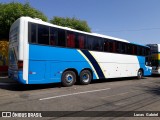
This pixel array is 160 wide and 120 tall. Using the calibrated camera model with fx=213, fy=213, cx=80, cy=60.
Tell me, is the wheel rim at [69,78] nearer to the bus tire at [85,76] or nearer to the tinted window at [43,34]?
the bus tire at [85,76]

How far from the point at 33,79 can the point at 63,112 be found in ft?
14.4

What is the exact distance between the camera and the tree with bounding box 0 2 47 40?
65.5ft

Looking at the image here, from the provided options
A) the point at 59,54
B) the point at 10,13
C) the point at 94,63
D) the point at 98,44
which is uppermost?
the point at 10,13

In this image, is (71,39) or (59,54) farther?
(71,39)

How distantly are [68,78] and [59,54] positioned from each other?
5.31 feet

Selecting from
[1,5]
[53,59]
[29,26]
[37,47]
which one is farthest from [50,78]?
[1,5]

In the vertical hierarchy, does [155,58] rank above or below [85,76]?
above

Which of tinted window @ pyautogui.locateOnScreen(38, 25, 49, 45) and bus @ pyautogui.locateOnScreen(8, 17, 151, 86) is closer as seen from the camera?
bus @ pyautogui.locateOnScreen(8, 17, 151, 86)

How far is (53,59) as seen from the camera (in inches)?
464

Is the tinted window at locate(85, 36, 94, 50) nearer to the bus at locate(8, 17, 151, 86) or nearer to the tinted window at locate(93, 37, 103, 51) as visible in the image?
the bus at locate(8, 17, 151, 86)

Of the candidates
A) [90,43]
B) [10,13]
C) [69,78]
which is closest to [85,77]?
[69,78]

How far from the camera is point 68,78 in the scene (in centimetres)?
1267

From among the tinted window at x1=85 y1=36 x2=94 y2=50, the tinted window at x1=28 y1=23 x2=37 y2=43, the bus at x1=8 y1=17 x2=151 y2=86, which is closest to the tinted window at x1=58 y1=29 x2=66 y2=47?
the bus at x1=8 y1=17 x2=151 y2=86

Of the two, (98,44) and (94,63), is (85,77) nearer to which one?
(94,63)
